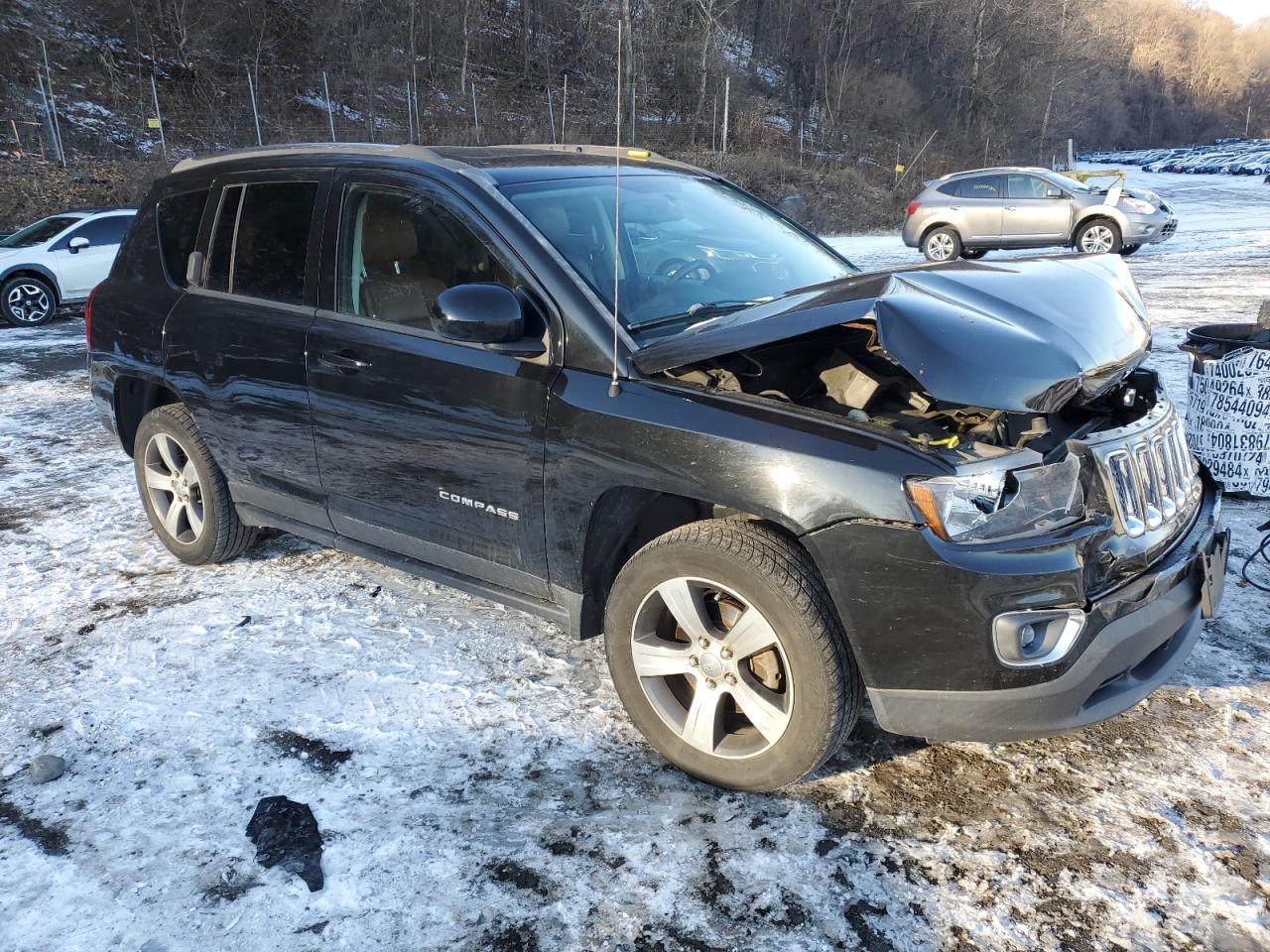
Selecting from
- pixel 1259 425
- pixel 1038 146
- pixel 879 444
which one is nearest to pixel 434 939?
pixel 879 444

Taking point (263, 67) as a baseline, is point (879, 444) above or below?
below

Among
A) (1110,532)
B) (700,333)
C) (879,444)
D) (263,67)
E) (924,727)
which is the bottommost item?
(924,727)

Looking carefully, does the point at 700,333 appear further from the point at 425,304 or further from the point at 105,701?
the point at 105,701

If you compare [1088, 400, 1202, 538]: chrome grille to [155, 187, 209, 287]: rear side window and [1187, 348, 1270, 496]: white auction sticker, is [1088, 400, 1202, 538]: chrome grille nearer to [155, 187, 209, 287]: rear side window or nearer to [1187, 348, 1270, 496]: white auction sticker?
[1187, 348, 1270, 496]: white auction sticker

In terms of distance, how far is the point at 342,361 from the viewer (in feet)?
11.7

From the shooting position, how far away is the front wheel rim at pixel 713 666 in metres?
2.72

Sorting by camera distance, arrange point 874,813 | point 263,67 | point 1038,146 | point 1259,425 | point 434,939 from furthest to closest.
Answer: point 1038,146 → point 263,67 → point 1259,425 → point 874,813 → point 434,939

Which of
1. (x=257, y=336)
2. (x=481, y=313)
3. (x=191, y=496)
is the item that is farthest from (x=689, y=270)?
(x=191, y=496)

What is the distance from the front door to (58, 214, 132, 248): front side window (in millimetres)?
11256

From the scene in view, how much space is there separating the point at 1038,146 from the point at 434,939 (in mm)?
61390

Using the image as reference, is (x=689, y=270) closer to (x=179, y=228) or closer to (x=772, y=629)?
(x=772, y=629)

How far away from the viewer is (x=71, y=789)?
9.61 ft

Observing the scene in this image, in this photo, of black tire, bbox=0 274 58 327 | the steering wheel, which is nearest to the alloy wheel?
black tire, bbox=0 274 58 327

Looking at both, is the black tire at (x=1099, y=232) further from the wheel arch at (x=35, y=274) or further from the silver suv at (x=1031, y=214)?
the wheel arch at (x=35, y=274)
